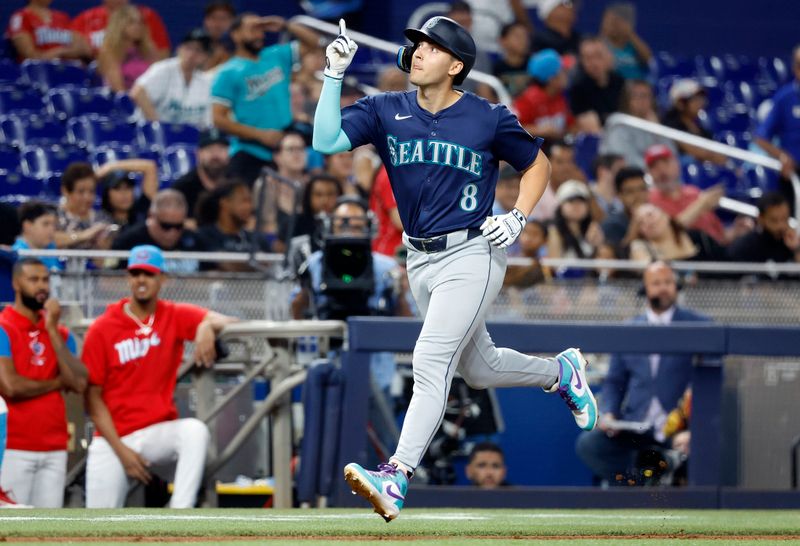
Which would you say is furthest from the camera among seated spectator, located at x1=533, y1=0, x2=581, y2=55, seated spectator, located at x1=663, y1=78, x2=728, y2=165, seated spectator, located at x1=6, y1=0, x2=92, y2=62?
seated spectator, located at x1=533, y1=0, x2=581, y2=55

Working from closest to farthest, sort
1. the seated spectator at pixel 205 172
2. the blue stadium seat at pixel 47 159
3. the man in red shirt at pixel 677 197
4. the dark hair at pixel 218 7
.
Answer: the seated spectator at pixel 205 172 < the blue stadium seat at pixel 47 159 < the man in red shirt at pixel 677 197 < the dark hair at pixel 218 7

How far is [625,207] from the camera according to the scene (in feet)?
37.5

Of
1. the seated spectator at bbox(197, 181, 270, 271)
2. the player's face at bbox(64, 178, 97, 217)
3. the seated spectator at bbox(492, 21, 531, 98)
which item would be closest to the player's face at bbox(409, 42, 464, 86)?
the seated spectator at bbox(197, 181, 270, 271)

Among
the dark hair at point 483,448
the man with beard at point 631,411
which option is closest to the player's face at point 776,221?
the man with beard at point 631,411

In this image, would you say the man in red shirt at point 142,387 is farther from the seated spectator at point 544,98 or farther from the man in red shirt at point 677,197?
the seated spectator at point 544,98

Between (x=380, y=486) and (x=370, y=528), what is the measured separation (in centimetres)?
40

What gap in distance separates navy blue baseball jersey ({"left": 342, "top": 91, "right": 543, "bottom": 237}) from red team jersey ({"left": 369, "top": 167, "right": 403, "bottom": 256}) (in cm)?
477

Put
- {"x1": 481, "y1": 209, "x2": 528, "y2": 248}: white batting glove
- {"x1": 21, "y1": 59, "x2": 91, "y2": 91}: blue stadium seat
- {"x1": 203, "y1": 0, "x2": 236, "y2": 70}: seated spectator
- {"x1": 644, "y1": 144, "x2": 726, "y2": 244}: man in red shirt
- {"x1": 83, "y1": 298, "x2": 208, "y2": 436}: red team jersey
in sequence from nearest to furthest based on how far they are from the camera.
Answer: {"x1": 481, "y1": 209, "x2": 528, "y2": 248}: white batting glove → {"x1": 83, "y1": 298, "x2": 208, "y2": 436}: red team jersey → {"x1": 644, "y1": 144, "x2": 726, "y2": 244}: man in red shirt → {"x1": 21, "y1": 59, "x2": 91, "y2": 91}: blue stadium seat → {"x1": 203, "y1": 0, "x2": 236, "y2": 70}: seated spectator

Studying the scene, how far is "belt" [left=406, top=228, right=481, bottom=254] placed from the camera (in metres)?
5.23

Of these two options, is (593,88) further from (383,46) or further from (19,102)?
(19,102)

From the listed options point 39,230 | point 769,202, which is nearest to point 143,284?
point 39,230

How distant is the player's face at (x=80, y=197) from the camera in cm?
942

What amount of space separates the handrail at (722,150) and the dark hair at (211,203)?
4464 mm

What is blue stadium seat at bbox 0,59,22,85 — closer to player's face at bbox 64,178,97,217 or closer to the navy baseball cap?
player's face at bbox 64,178,97,217
